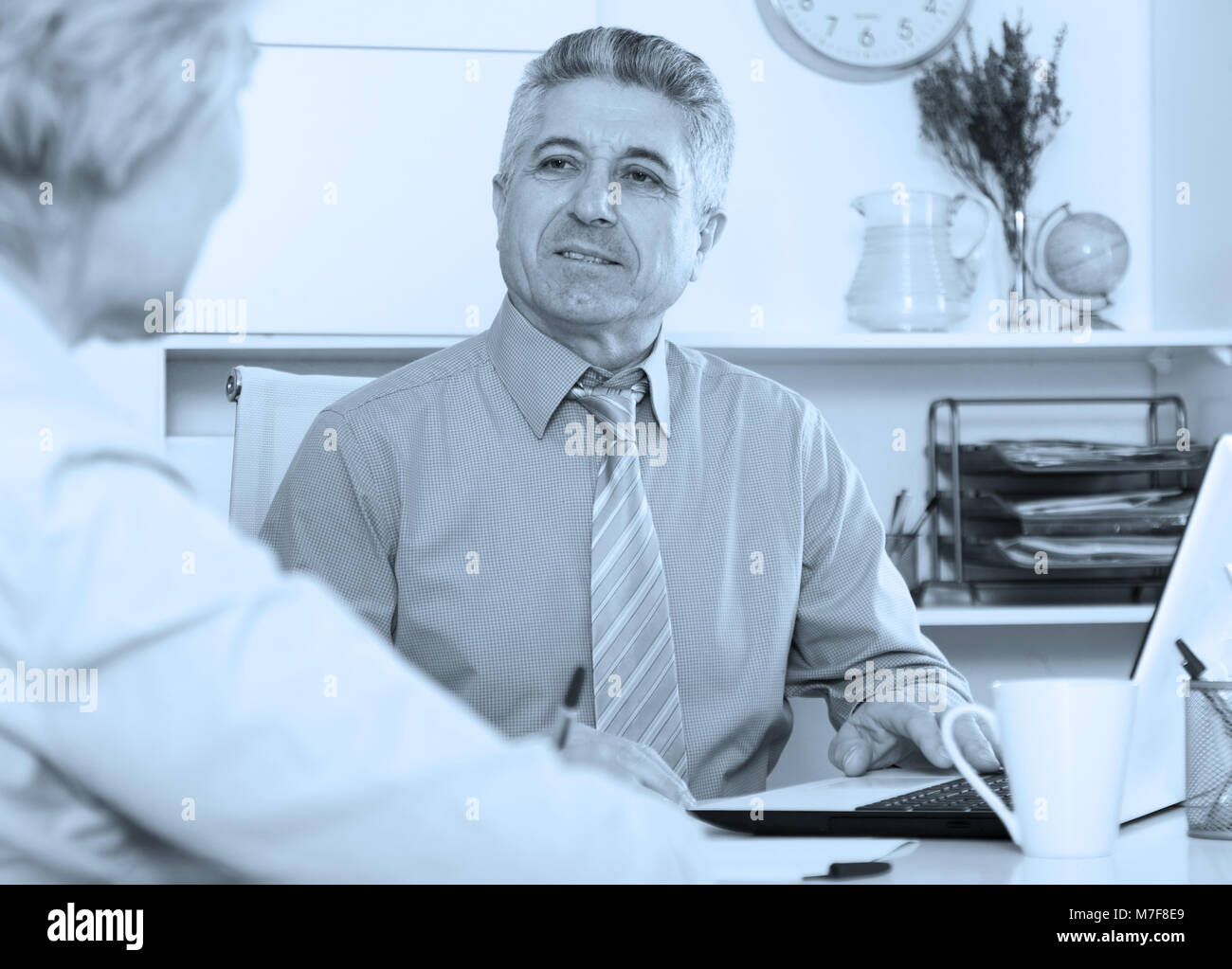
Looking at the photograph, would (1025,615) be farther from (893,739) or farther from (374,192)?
(374,192)

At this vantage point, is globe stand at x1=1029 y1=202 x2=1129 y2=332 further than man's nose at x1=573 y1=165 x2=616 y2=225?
Yes

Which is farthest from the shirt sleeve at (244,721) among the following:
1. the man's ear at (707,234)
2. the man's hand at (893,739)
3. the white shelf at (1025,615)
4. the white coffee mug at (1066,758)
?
the white shelf at (1025,615)

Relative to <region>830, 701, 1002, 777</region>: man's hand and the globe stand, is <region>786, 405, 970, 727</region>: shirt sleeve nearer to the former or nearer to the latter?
<region>830, 701, 1002, 777</region>: man's hand

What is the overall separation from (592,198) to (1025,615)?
0.77 metres

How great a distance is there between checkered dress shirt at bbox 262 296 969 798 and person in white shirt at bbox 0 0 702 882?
1.92 feet

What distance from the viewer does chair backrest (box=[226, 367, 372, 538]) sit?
3.72 feet

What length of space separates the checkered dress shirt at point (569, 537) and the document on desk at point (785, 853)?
1.16 feet

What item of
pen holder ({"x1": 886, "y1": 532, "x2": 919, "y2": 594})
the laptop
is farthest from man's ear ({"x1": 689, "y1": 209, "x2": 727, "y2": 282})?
the laptop

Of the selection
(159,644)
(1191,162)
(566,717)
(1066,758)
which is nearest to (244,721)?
(159,644)

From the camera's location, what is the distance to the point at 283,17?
1.38 metres

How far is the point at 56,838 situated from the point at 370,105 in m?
1.25

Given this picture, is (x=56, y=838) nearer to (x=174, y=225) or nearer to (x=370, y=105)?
(x=174, y=225)

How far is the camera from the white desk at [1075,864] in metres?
0.52
